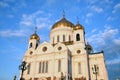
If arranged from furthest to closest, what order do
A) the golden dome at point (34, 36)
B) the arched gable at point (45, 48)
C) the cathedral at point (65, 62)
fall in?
the golden dome at point (34, 36)
the arched gable at point (45, 48)
the cathedral at point (65, 62)

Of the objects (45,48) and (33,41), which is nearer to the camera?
(45,48)

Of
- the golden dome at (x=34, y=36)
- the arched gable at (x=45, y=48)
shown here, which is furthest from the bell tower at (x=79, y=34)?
the golden dome at (x=34, y=36)

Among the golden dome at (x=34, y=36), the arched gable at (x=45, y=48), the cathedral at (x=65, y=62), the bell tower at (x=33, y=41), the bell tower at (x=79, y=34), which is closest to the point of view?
the cathedral at (x=65, y=62)

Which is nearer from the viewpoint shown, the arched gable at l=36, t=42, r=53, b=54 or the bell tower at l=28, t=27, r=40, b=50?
the arched gable at l=36, t=42, r=53, b=54

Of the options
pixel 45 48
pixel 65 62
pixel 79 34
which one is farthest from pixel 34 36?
pixel 65 62

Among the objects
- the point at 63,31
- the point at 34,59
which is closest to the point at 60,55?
the point at 34,59

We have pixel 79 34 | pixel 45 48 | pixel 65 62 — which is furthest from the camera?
pixel 79 34

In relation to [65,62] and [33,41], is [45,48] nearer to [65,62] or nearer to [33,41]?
[33,41]

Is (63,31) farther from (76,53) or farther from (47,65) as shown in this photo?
(47,65)

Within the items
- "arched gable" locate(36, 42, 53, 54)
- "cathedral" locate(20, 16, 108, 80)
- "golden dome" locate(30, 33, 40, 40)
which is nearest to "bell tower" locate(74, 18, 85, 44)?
"cathedral" locate(20, 16, 108, 80)

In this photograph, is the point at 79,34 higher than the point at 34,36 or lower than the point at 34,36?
lower

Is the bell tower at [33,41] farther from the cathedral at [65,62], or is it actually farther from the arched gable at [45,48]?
the arched gable at [45,48]

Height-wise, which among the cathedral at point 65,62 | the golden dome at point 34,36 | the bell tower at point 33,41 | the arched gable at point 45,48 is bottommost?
the cathedral at point 65,62

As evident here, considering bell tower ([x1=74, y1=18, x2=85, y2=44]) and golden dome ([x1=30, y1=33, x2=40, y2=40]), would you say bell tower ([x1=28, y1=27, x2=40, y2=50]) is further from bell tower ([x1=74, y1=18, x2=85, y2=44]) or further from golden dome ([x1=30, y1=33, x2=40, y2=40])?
bell tower ([x1=74, y1=18, x2=85, y2=44])
